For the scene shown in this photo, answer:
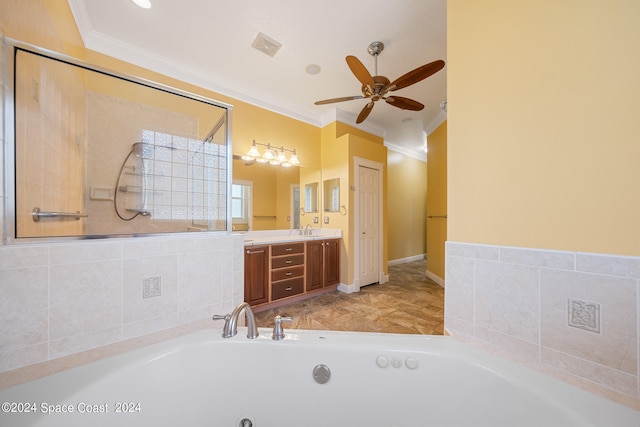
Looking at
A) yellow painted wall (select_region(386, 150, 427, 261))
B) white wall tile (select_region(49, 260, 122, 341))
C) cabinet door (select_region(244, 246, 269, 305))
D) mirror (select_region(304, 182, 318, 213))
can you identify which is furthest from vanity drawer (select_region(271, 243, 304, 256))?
yellow painted wall (select_region(386, 150, 427, 261))

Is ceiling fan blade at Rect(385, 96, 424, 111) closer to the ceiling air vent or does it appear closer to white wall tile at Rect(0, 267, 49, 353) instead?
the ceiling air vent

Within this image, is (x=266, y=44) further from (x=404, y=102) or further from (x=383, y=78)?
(x=404, y=102)

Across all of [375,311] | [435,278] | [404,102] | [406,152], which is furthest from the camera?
[406,152]

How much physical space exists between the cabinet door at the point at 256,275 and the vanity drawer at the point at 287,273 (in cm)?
10

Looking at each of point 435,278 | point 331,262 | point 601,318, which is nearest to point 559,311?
point 601,318

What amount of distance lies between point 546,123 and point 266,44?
2.23 meters

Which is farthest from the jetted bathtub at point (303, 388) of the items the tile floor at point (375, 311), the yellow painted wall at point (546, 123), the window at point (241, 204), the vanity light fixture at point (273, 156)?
the vanity light fixture at point (273, 156)

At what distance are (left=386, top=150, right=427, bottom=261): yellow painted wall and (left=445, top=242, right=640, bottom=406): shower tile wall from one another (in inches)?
150

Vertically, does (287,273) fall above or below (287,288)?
above

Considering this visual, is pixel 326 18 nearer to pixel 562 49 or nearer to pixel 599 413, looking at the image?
pixel 562 49

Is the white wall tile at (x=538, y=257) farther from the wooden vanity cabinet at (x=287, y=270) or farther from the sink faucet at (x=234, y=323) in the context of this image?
the wooden vanity cabinet at (x=287, y=270)

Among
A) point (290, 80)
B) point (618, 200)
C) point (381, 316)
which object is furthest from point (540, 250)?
point (290, 80)

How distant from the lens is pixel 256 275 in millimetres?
2406

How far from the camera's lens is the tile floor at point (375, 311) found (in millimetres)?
2145
